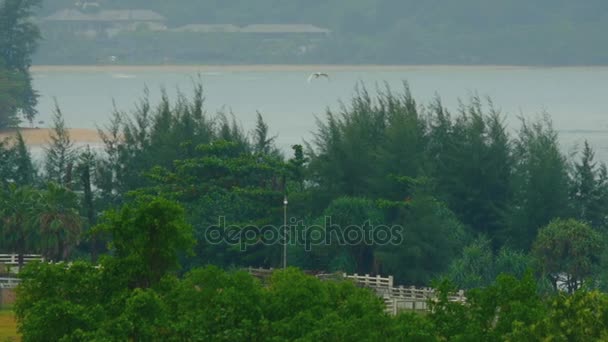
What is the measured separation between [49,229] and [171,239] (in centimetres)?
3080

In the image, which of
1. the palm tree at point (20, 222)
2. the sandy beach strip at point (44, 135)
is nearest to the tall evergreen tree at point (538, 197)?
the palm tree at point (20, 222)

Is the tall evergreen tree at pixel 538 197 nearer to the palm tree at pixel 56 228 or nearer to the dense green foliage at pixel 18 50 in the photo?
the palm tree at pixel 56 228

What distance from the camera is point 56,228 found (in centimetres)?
7825

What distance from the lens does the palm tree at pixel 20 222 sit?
259 feet

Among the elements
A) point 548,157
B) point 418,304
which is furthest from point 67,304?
point 548,157

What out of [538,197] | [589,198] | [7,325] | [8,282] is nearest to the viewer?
[7,325]

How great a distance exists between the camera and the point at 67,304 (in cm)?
4644

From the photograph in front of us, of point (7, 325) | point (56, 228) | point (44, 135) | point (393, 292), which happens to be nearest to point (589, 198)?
point (393, 292)

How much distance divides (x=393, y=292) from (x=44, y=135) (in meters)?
93.2

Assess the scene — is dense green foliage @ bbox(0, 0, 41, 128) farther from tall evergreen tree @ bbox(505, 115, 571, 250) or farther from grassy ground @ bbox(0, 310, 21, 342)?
grassy ground @ bbox(0, 310, 21, 342)

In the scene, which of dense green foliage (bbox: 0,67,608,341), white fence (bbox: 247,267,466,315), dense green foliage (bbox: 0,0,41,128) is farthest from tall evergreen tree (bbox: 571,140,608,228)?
dense green foliage (bbox: 0,0,41,128)

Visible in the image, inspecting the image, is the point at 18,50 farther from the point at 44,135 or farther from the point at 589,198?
the point at 589,198

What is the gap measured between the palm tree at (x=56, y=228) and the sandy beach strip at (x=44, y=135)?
2949 inches

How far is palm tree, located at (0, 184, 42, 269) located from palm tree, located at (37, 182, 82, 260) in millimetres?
362
